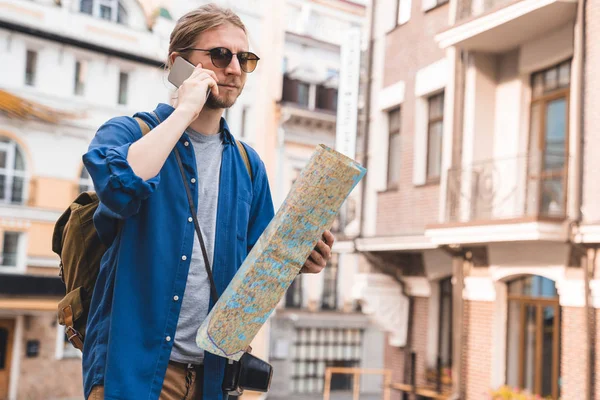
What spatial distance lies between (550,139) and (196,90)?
881cm

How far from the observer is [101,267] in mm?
2154

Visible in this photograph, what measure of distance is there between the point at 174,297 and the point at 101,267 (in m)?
0.22

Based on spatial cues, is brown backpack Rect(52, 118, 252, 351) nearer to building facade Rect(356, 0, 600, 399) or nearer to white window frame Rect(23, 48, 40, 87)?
building facade Rect(356, 0, 600, 399)

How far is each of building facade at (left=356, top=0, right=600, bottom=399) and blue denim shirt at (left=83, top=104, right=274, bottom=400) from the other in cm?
755

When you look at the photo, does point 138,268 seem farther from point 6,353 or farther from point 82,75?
point 82,75

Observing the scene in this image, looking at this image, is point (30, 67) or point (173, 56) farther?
point (30, 67)

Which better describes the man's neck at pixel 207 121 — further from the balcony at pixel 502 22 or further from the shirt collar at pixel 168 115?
the balcony at pixel 502 22

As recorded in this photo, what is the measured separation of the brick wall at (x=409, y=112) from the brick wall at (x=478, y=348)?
141 centimetres

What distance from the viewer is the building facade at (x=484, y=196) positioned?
9.37m

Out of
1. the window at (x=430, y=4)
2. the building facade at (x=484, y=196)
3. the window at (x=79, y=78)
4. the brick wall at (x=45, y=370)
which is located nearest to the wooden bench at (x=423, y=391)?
the building facade at (x=484, y=196)

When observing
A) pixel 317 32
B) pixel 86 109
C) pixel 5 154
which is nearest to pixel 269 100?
pixel 317 32

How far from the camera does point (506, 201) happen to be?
10.5 meters

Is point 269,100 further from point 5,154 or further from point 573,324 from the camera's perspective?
point 573,324

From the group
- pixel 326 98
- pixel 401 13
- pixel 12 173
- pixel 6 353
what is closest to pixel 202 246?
pixel 401 13
